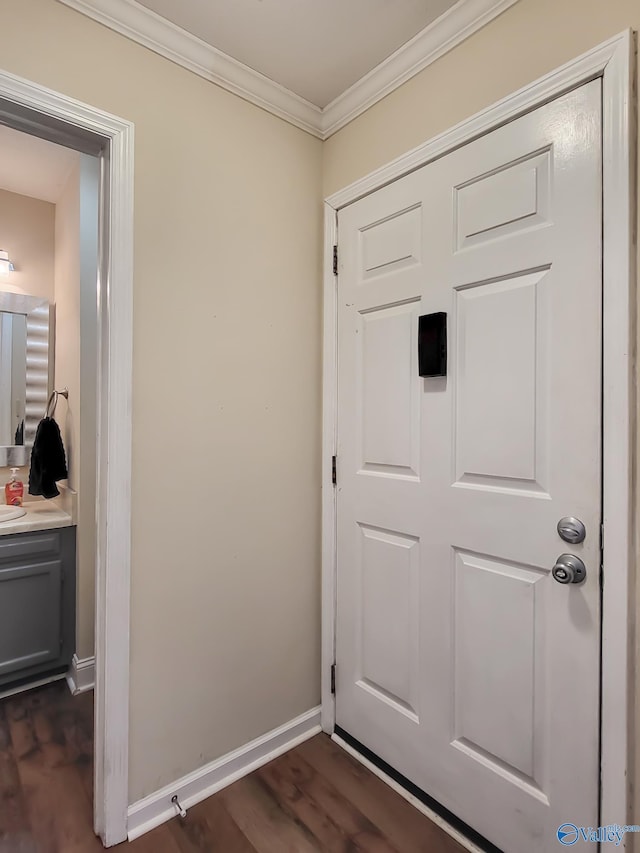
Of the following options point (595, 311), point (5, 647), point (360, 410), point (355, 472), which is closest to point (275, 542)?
point (355, 472)

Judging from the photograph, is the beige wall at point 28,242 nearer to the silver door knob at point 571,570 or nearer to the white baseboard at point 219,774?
the white baseboard at point 219,774

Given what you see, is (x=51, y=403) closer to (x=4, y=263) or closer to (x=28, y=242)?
(x=4, y=263)

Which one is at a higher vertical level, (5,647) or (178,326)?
(178,326)

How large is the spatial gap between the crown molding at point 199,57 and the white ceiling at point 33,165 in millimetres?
932

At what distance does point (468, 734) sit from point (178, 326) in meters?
1.58

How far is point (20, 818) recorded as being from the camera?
1.47 metres

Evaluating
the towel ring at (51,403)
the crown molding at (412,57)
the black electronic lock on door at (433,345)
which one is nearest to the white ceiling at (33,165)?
the towel ring at (51,403)

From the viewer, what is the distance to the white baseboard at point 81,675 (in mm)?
2223

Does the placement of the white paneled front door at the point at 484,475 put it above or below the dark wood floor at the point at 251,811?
above

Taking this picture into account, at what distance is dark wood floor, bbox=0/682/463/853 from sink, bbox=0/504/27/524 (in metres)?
0.92

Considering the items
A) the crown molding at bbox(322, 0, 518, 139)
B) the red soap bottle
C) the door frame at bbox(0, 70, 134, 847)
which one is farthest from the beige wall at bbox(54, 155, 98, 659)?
the crown molding at bbox(322, 0, 518, 139)

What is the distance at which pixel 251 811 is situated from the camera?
58.4 inches

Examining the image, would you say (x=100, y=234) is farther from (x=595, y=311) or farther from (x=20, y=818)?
(x=20, y=818)

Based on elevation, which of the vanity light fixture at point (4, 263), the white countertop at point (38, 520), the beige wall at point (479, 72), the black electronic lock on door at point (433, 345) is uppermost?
the beige wall at point (479, 72)
